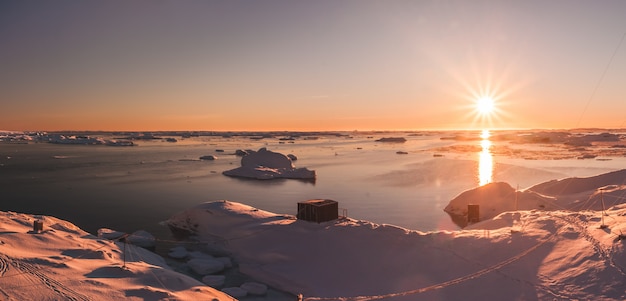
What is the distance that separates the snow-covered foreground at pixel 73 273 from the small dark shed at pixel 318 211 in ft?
28.8

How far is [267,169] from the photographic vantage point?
58.8 meters

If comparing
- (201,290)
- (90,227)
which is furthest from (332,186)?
(201,290)

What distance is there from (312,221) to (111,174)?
44.1 m

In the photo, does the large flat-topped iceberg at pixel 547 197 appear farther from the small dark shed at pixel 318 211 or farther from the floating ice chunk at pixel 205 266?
the floating ice chunk at pixel 205 266

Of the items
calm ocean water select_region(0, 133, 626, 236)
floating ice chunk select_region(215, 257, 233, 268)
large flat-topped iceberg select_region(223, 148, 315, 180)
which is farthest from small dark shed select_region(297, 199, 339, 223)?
large flat-topped iceberg select_region(223, 148, 315, 180)

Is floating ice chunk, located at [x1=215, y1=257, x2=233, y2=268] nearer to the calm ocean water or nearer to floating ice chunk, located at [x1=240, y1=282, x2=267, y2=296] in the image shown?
floating ice chunk, located at [x1=240, y1=282, x2=267, y2=296]

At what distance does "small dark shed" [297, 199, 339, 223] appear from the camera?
23.5 metres

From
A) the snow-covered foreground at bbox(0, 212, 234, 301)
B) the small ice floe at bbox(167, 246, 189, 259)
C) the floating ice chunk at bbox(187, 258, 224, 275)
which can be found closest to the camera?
the snow-covered foreground at bbox(0, 212, 234, 301)

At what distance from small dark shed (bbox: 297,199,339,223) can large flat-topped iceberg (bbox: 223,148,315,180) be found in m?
31.2

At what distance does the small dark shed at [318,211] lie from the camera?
23.5m

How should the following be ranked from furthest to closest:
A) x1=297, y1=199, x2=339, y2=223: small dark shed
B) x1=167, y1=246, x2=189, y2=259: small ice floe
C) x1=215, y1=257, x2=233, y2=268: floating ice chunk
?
Result: x1=297, y1=199, x2=339, y2=223: small dark shed
x1=167, y1=246, x2=189, y2=259: small ice floe
x1=215, y1=257, x2=233, y2=268: floating ice chunk

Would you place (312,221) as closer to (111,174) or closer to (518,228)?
(518,228)

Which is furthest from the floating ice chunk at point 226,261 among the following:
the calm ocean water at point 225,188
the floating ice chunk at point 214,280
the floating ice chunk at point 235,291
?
the calm ocean water at point 225,188

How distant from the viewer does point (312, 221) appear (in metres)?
23.7
